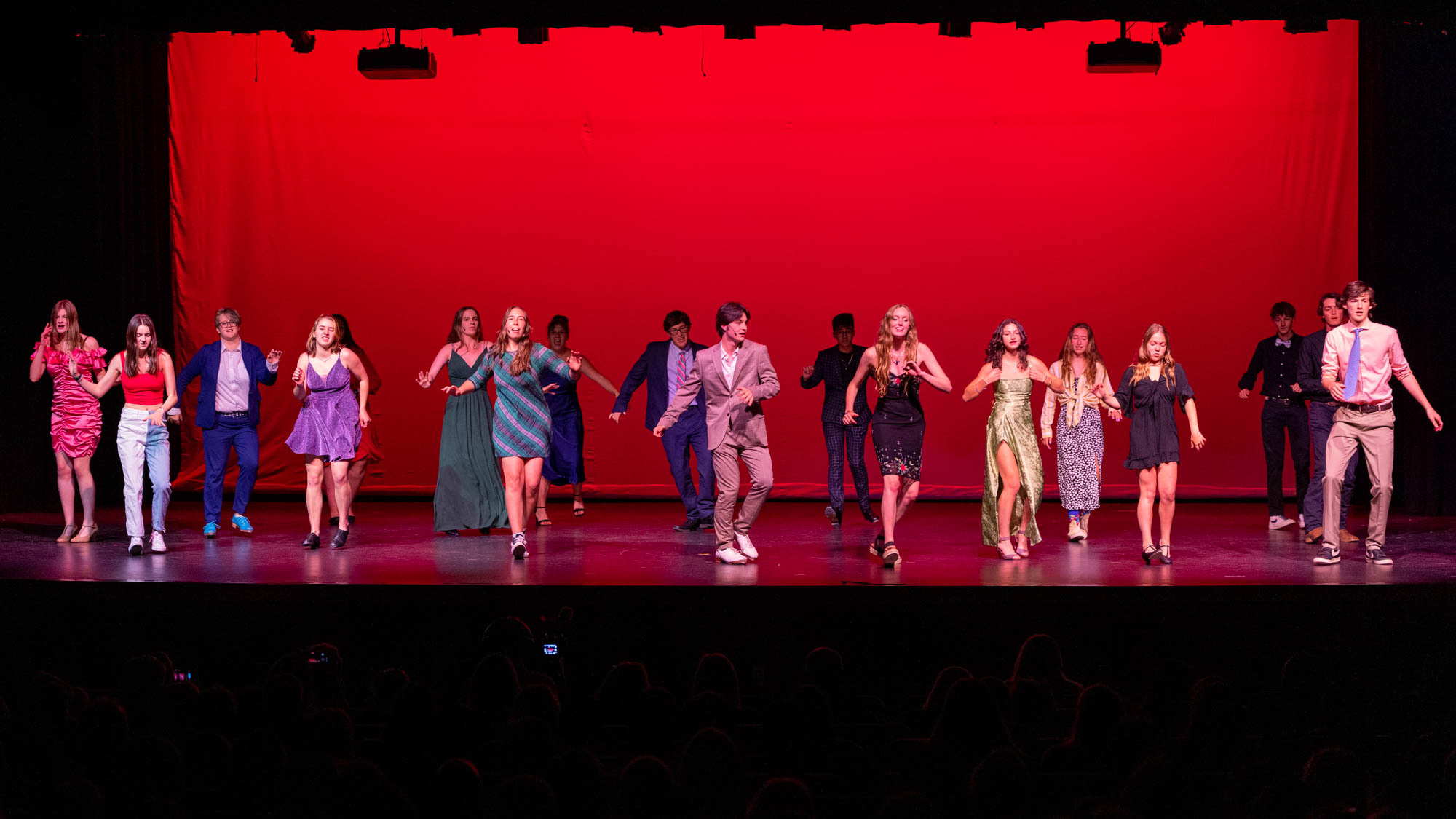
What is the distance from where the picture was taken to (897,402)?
6.61 m

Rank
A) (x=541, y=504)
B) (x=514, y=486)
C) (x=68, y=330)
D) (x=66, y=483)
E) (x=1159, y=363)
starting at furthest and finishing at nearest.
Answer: (x=541, y=504) → (x=66, y=483) → (x=68, y=330) → (x=514, y=486) → (x=1159, y=363)

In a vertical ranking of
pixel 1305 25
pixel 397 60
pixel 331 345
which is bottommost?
pixel 331 345

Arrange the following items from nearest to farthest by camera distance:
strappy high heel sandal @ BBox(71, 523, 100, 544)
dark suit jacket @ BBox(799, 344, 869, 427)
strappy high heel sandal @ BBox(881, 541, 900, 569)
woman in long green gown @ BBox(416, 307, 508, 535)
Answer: strappy high heel sandal @ BBox(881, 541, 900, 569) → strappy high heel sandal @ BBox(71, 523, 100, 544) → woman in long green gown @ BBox(416, 307, 508, 535) → dark suit jacket @ BBox(799, 344, 869, 427)

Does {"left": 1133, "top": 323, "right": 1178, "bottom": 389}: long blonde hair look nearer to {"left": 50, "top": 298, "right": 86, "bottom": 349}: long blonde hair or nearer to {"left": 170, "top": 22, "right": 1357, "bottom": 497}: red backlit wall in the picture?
{"left": 170, "top": 22, "right": 1357, "bottom": 497}: red backlit wall

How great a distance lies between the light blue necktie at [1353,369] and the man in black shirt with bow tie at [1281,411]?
1625mm

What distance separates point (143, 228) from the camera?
34.2 feet

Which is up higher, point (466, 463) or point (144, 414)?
point (144, 414)

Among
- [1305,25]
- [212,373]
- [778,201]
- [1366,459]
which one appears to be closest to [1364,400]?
[1366,459]

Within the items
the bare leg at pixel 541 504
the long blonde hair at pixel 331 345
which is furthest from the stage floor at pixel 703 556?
the long blonde hair at pixel 331 345

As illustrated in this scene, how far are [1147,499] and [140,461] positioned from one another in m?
5.82

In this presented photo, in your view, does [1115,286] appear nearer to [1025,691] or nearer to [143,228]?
[1025,691]

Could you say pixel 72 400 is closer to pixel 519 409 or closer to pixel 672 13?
pixel 519 409

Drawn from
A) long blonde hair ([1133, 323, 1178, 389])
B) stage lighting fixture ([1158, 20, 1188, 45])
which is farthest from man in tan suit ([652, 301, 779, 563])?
stage lighting fixture ([1158, 20, 1188, 45])

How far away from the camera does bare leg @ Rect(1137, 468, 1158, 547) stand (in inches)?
256
